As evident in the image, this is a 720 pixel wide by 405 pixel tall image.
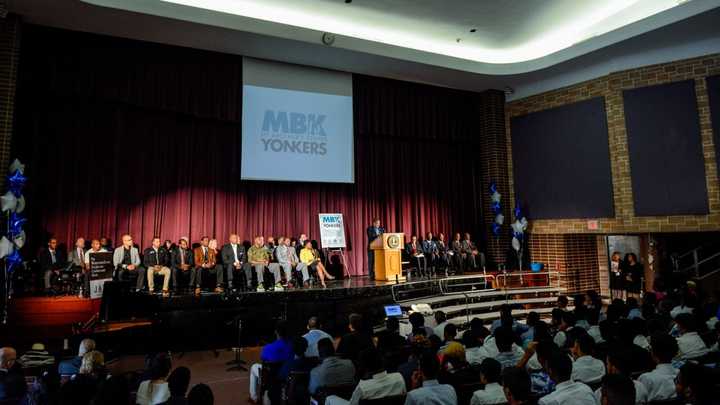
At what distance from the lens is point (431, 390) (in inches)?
102

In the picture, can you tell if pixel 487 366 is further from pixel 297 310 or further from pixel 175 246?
pixel 175 246

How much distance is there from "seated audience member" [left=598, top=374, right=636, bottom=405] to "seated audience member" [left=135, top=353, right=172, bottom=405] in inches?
104

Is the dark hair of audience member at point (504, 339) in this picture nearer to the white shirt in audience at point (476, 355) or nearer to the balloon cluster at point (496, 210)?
the white shirt in audience at point (476, 355)

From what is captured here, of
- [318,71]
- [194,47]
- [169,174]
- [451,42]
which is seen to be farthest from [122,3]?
[451,42]

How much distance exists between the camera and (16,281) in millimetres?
7137

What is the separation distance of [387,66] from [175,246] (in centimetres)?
617

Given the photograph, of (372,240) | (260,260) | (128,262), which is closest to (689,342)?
(372,240)

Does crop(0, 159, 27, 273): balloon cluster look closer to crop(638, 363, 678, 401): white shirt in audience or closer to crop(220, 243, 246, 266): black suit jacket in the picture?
crop(220, 243, 246, 266): black suit jacket

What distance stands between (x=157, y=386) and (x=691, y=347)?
4.19 m

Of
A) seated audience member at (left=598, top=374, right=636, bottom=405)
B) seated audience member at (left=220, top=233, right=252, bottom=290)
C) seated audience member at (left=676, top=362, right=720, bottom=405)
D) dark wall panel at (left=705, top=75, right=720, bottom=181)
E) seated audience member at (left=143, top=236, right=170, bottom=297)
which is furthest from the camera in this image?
dark wall panel at (left=705, top=75, right=720, bottom=181)

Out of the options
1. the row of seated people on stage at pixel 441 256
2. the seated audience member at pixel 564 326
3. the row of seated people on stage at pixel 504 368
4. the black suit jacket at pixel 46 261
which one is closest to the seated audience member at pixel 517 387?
the row of seated people on stage at pixel 504 368

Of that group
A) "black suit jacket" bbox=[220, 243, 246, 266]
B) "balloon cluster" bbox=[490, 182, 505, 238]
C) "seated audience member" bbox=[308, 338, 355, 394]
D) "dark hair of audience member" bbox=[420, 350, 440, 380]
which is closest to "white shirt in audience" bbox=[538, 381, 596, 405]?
"dark hair of audience member" bbox=[420, 350, 440, 380]

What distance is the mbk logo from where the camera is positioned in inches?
384

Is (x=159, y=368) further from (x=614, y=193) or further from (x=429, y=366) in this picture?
(x=614, y=193)
